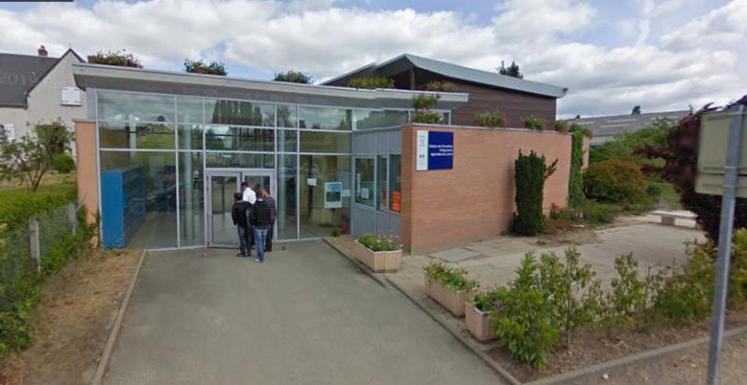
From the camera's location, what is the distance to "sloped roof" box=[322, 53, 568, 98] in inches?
544

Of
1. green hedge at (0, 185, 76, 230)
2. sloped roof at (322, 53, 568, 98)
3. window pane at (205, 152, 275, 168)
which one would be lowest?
green hedge at (0, 185, 76, 230)

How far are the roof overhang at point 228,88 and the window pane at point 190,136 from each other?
0.88m

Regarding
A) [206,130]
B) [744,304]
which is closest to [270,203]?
[206,130]

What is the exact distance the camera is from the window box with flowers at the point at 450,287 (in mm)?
6130

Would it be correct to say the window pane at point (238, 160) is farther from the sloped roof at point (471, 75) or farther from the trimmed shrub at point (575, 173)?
the trimmed shrub at point (575, 173)

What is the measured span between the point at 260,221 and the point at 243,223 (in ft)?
2.47

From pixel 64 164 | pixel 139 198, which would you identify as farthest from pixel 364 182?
pixel 64 164

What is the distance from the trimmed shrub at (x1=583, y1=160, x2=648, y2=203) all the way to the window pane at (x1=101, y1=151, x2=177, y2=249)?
1702 cm

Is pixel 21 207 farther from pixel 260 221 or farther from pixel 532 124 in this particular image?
pixel 532 124

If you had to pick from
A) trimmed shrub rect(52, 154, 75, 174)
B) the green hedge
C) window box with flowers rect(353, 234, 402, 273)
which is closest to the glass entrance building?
window box with flowers rect(353, 234, 402, 273)

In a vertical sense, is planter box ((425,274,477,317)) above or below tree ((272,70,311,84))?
below

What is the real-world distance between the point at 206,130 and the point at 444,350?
877 cm

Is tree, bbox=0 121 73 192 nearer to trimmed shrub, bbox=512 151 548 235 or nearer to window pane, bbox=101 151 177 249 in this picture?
window pane, bbox=101 151 177 249

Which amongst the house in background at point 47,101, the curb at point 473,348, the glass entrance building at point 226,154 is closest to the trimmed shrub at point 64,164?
the house in background at point 47,101
